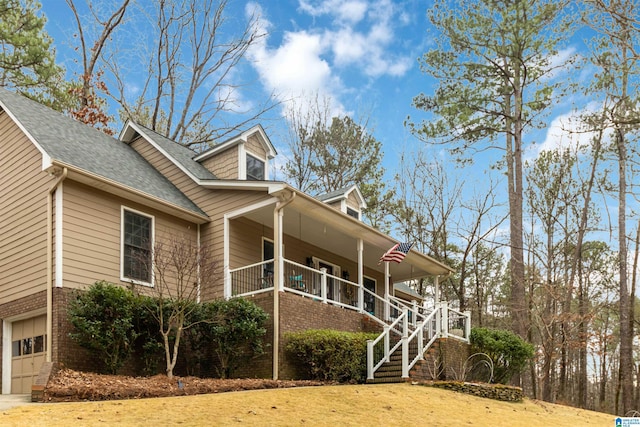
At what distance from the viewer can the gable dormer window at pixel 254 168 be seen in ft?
61.3

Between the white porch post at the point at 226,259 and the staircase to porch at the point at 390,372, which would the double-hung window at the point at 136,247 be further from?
the staircase to porch at the point at 390,372

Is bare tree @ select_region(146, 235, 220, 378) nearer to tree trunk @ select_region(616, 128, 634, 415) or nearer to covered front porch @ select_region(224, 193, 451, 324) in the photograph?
covered front porch @ select_region(224, 193, 451, 324)

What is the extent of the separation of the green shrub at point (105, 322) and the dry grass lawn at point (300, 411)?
2.62 meters

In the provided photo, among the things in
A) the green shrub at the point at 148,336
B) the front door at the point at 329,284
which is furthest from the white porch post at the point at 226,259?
the front door at the point at 329,284

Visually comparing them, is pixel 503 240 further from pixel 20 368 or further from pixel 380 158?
pixel 20 368

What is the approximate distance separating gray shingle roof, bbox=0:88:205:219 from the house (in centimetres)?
5

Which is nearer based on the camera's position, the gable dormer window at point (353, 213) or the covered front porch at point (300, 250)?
the covered front porch at point (300, 250)

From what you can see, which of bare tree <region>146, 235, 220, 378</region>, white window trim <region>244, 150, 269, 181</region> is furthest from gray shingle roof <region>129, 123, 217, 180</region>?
bare tree <region>146, 235, 220, 378</region>

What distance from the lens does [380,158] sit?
3247 cm

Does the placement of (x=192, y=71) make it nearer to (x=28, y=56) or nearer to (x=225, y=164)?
(x=28, y=56)

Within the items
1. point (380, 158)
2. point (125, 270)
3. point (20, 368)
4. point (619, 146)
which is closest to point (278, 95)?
point (380, 158)

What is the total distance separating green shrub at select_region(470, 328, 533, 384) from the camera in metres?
18.3

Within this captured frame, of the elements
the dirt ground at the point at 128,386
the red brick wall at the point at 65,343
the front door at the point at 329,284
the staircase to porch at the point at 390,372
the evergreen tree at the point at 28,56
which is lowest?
the staircase to porch at the point at 390,372

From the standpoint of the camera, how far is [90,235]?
13.9 m
